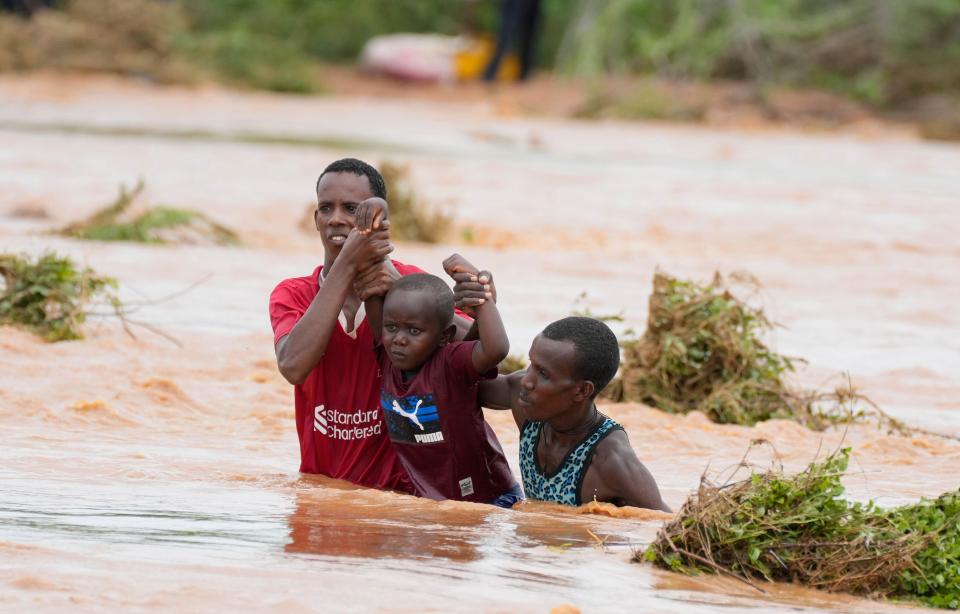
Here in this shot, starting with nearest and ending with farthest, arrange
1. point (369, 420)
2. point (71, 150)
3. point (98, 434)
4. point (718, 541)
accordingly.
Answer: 1. point (718, 541)
2. point (369, 420)
3. point (98, 434)
4. point (71, 150)

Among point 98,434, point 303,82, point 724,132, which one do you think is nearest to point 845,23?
point 724,132

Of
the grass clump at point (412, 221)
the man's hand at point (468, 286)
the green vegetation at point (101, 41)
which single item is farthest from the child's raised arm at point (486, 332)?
the green vegetation at point (101, 41)

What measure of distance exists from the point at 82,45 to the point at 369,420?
90.7 ft

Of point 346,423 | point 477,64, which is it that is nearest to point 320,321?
point 346,423

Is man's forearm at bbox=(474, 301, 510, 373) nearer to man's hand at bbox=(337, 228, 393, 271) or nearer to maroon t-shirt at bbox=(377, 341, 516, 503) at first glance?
maroon t-shirt at bbox=(377, 341, 516, 503)

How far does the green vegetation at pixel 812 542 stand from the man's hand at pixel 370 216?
1348mm

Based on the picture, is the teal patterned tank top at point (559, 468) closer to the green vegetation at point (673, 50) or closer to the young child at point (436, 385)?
the young child at point (436, 385)

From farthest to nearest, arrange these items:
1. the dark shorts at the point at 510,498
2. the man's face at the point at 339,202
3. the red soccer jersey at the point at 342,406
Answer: the dark shorts at the point at 510,498
the red soccer jersey at the point at 342,406
the man's face at the point at 339,202

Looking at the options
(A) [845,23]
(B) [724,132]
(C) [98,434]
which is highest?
(A) [845,23]

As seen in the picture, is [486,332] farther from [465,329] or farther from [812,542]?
[812,542]

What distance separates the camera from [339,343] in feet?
17.4

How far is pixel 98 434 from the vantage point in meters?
6.90

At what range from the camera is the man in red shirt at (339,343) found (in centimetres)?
504

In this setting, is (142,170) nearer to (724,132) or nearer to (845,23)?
(724,132)
